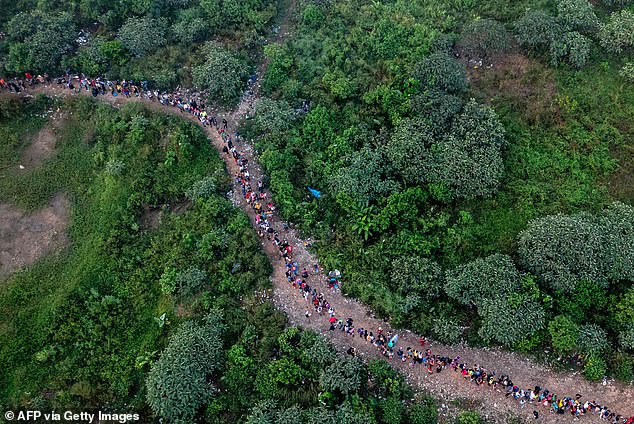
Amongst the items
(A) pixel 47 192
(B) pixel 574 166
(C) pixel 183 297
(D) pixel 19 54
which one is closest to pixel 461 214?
(B) pixel 574 166

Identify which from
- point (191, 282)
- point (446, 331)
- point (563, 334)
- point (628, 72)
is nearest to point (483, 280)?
point (446, 331)

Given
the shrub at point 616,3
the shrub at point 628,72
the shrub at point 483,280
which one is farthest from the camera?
the shrub at point 616,3

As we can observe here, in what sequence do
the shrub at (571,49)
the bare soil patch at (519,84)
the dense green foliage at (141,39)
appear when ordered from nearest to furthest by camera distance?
the bare soil patch at (519,84) → the shrub at (571,49) → the dense green foliage at (141,39)

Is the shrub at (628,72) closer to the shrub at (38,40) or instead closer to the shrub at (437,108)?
the shrub at (437,108)

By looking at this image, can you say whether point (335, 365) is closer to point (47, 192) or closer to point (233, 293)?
point (233, 293)

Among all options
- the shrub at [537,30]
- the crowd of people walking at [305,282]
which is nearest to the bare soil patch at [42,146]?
the crowd of people walking at [305,282]
